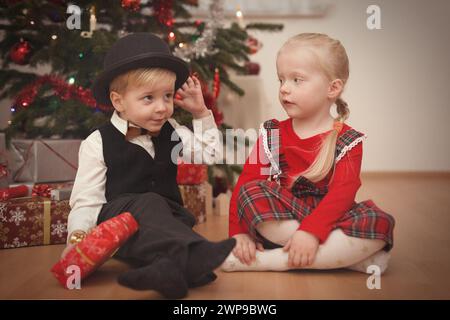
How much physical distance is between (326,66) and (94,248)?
57 centimetres

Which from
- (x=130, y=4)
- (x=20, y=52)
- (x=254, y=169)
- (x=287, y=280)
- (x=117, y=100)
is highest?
(x=130, y=4)

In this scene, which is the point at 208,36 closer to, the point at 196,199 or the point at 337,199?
the point at 196,199

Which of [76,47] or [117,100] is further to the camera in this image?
[76,47]

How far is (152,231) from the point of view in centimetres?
96

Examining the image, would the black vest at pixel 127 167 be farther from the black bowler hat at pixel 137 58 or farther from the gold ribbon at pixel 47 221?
the gold ribbon at pixel 47 221

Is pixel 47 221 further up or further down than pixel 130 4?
further down

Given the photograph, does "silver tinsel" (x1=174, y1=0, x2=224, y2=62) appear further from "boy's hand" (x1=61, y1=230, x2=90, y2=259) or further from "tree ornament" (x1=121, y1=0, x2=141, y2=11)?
"boy's hand" (x1=61, y1=230, x2=90, y2=259)

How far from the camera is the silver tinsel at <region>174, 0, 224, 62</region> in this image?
1766 millimetres

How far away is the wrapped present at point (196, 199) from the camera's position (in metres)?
1.63

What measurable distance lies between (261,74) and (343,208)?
1.36 m

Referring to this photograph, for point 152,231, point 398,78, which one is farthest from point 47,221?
point 398,78

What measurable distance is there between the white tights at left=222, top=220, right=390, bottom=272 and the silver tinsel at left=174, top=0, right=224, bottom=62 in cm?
87

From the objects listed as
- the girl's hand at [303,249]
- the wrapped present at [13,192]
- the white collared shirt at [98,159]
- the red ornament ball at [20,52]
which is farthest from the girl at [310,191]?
the red ornament ball at [20,52]

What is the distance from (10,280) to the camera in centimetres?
103
